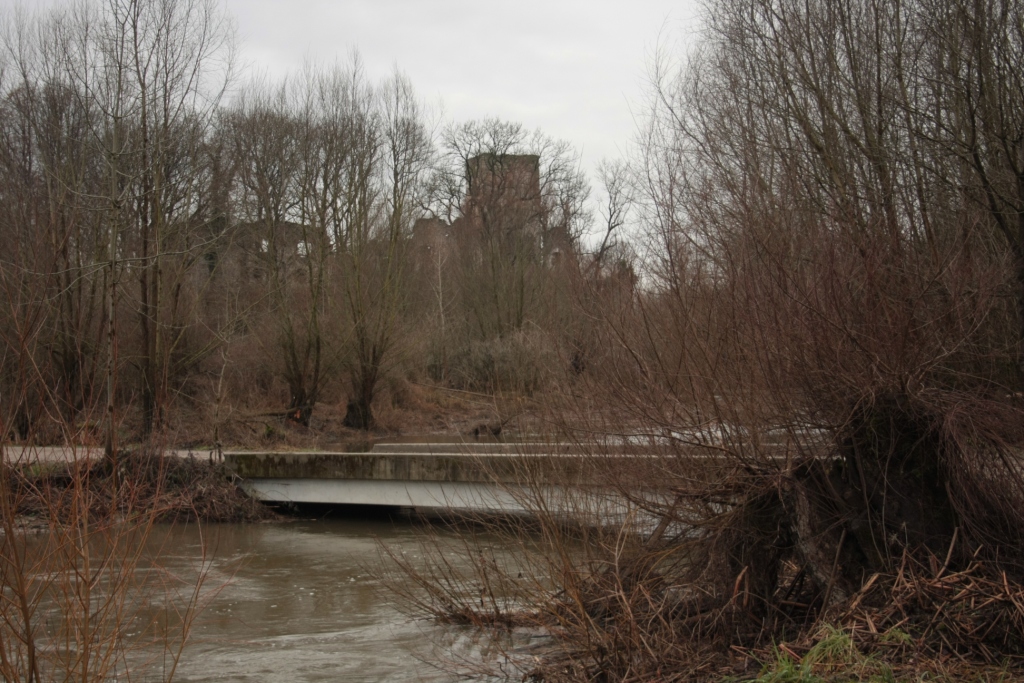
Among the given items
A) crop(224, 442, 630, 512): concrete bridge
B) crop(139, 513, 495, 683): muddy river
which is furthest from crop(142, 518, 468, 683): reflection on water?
crop(224, 442, 630, 512): concrete bridge

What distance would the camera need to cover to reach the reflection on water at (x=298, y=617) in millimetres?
7125

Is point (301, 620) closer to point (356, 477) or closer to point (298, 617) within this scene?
point (298, 617)

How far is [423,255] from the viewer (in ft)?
97.3

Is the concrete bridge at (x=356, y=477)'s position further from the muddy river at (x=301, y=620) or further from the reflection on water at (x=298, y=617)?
the muddy river at (x=301, y=620)

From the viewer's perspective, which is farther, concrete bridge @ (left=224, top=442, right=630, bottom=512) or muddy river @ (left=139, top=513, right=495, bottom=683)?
concrete bridge @ (left=224, top=442, right=630, bottom=512)

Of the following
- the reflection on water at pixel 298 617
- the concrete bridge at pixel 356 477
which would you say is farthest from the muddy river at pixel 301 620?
the concrete bridge at pixel 356 477

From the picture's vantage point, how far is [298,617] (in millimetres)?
8992

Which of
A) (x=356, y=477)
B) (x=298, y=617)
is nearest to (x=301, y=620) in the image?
(x=298, y=617)

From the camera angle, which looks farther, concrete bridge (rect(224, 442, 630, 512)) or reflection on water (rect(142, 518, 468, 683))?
concrete bridge (rect(224, 442, 630, 512))

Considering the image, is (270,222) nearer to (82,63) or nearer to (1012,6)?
(82,63)

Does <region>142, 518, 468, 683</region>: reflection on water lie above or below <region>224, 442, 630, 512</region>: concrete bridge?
below

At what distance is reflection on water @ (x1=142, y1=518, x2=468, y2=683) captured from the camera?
7125mm

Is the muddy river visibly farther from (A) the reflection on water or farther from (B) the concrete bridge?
(B) the concrete bridge

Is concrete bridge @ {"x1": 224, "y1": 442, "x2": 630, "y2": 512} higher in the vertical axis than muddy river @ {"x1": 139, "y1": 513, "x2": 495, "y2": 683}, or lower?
higher
